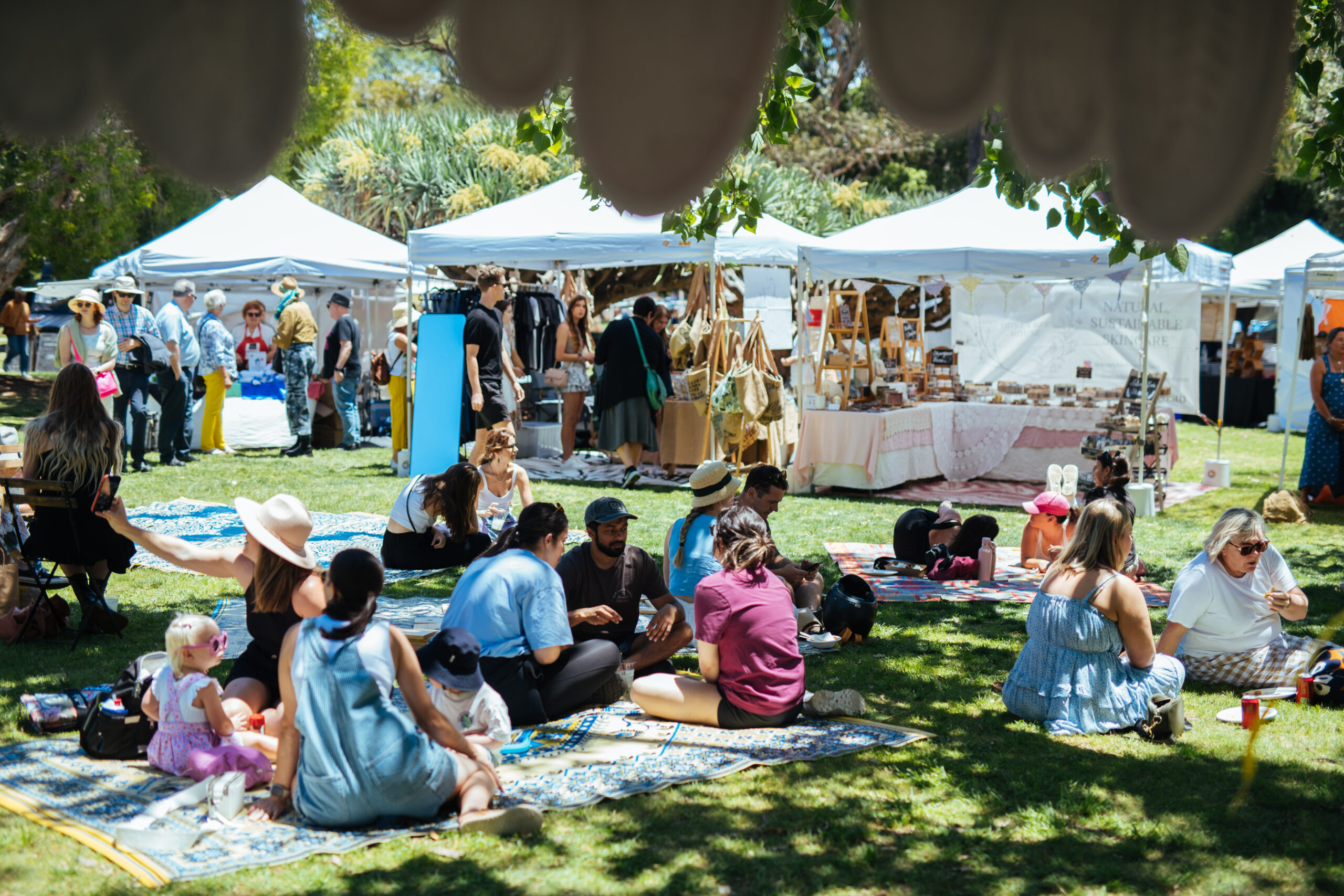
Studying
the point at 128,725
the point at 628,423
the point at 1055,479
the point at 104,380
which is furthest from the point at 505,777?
the point at 104,380

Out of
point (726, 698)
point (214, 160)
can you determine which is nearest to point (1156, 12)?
point (214, 160)

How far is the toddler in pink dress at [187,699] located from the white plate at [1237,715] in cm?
361

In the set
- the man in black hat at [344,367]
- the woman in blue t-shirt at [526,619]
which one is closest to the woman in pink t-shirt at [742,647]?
the woman in blue t-shirt at [526,619]

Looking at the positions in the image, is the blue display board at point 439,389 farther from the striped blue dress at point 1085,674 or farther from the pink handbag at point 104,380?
the striped blue dress at point 1085,674

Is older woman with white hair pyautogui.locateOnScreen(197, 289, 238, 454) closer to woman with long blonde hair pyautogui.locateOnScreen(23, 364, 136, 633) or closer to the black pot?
woman with long blonde hair pyautogui.locateOnScreen(23, 364, 136, 633)

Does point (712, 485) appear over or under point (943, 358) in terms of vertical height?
under

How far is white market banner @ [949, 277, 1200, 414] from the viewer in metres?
13.6

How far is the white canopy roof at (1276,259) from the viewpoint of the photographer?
16.9 metres

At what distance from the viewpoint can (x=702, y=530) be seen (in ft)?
17.7

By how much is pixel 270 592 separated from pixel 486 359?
586 centimetres

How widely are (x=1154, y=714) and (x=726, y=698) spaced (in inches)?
61.9

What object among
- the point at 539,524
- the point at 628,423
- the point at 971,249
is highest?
the point at 971,249

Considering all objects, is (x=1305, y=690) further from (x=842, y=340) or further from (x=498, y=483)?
(x=842, y=340)

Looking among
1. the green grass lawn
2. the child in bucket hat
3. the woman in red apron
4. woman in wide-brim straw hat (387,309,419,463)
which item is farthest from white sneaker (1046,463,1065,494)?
the woman in red apron
